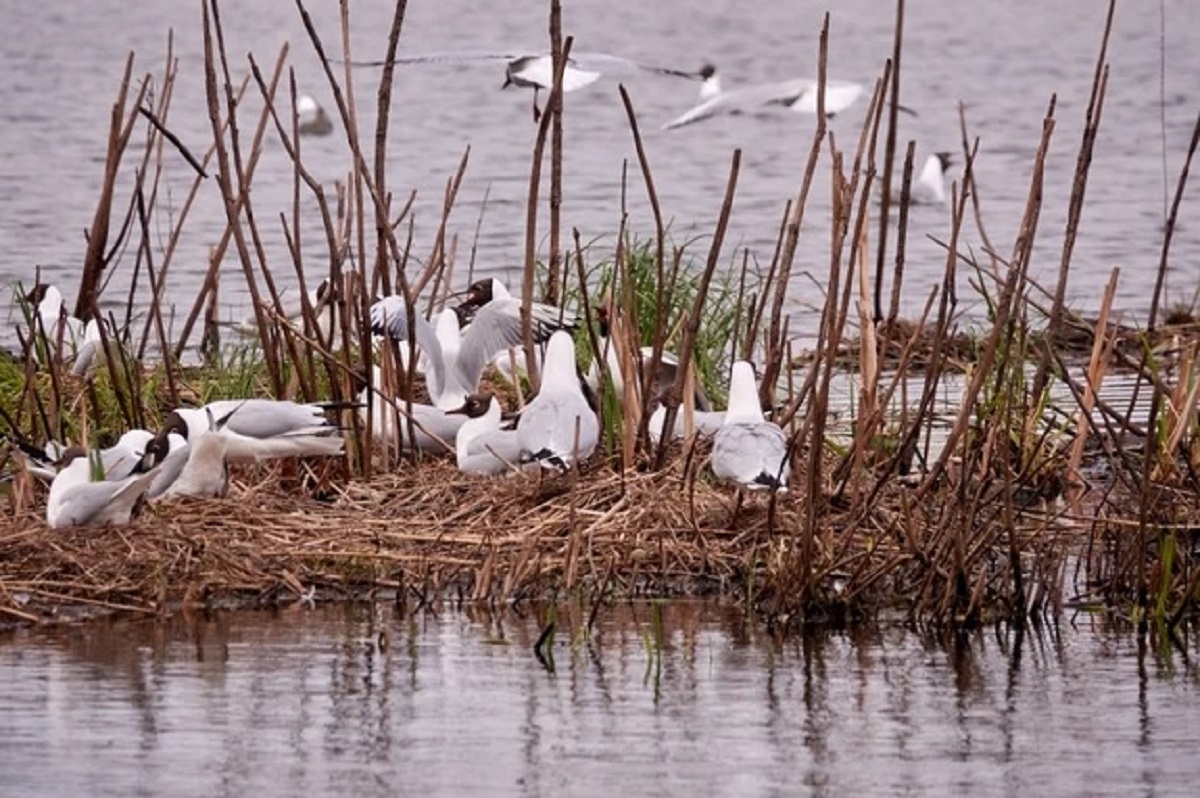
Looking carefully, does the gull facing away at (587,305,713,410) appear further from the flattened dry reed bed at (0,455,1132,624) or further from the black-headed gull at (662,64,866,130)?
the black-headed gull at (662,64,866,130)

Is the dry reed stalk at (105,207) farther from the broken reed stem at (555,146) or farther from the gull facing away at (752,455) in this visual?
the gull facing away at (752,455)

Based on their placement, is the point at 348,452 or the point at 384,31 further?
the point at 384,31

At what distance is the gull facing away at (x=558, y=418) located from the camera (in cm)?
885

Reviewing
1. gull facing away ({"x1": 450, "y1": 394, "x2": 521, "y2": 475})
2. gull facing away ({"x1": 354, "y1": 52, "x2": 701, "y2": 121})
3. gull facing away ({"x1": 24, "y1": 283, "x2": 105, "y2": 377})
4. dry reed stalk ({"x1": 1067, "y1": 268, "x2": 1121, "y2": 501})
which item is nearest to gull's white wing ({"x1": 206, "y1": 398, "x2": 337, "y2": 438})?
gull facing away ({"x1": 450, "y1": 394, "x2": 521, "y2": 475})

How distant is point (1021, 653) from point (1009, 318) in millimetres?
1189

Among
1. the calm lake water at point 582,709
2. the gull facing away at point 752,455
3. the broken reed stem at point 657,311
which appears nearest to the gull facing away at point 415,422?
the broken reed stem at point 657,311

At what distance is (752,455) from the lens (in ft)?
27.7

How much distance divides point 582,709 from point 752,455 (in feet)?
5.75

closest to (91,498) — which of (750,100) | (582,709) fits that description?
(582,709)

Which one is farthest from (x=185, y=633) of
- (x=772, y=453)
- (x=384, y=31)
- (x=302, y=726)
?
(x=384, y=31)

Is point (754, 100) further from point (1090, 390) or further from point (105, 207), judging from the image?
point (1090, 390)

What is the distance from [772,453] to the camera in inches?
333

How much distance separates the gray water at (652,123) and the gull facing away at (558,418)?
963 millimetres

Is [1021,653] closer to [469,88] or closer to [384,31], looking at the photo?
[469,88]
